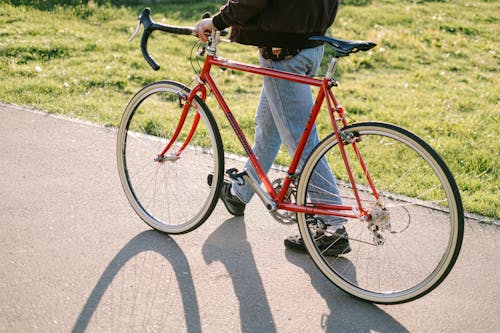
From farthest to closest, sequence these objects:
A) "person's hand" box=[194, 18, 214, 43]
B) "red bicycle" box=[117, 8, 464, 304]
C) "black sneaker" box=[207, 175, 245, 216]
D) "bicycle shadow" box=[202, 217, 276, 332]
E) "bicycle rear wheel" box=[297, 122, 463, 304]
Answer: "black sneaker" box=[207, 175, 245, 216], "person's hand" box=[194, 18, 214, 43], "bicycle shadow" box=[202, 217, 276, 332], "red bicycle" box=[117, 8, 464, 304], "bicycle rear wheel" box=[297, 122, 463, 304]

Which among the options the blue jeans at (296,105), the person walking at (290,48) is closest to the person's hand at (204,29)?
the person walking at (290,48)

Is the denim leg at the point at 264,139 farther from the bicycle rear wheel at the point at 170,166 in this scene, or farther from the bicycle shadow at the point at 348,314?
the bicycle shadow at the point at 348,314

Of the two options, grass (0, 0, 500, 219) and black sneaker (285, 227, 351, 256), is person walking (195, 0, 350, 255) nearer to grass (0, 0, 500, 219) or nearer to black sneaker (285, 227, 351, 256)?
black sneaker (285, 227, 351, 256)

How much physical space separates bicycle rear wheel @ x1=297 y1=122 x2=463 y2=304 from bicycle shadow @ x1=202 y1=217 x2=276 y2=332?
0.39m

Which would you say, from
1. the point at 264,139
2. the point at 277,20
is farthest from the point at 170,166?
the point at 277,20

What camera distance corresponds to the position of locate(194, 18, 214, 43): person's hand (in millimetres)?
3553

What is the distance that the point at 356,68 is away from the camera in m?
7.77

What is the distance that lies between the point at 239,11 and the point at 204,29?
34cm

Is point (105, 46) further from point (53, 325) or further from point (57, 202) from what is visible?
point (53, 325)

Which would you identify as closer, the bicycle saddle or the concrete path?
the bicycle saddle

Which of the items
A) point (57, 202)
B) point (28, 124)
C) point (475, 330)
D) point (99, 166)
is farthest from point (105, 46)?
point (475, 330)

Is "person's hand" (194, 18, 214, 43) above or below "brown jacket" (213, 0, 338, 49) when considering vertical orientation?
below

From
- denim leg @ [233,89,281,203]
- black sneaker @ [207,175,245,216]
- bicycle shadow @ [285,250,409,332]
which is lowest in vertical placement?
bicycle shadow @ [285,250,409,332]

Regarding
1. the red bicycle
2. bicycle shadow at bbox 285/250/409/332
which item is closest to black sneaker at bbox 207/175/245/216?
the red bicycle
